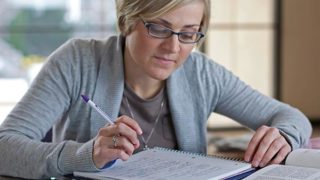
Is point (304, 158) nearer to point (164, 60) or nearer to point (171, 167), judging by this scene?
point (171, 167)

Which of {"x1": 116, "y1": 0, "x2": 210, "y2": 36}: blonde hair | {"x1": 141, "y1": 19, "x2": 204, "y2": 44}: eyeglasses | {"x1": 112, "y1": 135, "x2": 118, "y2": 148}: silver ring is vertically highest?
{"x1": 116, "y1": 0, "x2": 210, "y2": 36}: blonde hair

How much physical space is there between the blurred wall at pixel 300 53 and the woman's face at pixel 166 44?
156 inches

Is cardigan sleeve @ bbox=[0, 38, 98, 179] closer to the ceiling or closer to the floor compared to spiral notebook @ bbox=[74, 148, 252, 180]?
closer to the ceiling

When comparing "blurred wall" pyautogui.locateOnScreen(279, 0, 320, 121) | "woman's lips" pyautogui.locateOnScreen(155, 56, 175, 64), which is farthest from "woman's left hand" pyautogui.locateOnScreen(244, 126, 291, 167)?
"blurred wall" pyautogui.locateOnScreen(279, 0, 320, 121)

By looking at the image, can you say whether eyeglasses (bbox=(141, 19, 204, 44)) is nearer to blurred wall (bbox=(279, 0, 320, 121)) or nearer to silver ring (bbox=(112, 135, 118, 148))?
silver ring (bbox=(112, 135, 118, 148))

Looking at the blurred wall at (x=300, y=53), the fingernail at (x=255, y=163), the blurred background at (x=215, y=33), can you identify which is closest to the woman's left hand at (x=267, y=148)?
the fingernail at (x=255, y=163)

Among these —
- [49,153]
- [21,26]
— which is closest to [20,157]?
[49,153]

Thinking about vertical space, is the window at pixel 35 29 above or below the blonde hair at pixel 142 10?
below

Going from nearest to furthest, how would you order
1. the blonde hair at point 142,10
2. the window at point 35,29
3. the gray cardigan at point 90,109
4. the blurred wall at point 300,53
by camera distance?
the gray cardigan at point 90,109
the blonde hair at point 142,10
the window at point 35,29
the blurred wall at point 300,53

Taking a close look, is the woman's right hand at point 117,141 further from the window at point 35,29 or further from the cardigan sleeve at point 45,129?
the window at point 35,29

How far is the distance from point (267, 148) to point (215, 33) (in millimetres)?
3811

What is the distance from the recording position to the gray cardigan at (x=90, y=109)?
4.09 ft

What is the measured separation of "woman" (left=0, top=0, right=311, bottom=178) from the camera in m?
1.25

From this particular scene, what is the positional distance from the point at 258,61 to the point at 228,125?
63 centimetres
